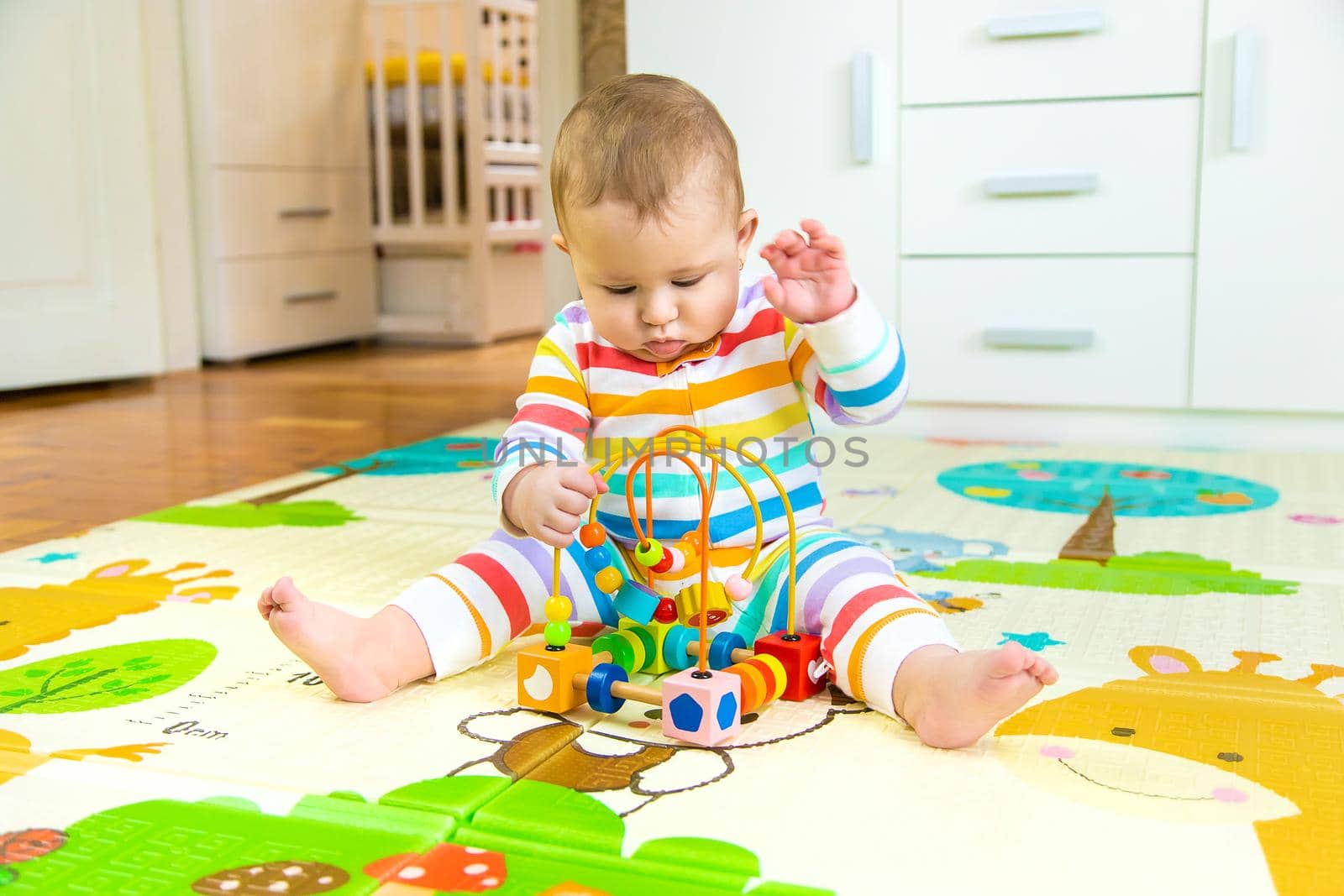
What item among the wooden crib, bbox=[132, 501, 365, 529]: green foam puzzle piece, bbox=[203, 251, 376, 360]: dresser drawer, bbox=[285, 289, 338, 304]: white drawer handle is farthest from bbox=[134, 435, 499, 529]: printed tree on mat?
the wooden crib

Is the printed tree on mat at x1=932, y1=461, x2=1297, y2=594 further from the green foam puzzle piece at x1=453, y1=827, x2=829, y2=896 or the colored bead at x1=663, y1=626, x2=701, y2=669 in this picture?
the green foam puzzle piece at x1=453, y1=827, x2=829, y2=896

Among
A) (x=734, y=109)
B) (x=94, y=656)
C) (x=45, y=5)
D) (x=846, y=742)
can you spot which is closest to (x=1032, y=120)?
(x=734, y=109)

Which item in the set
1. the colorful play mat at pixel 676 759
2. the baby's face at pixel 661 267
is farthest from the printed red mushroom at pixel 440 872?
the baby's face at pixel 661 267

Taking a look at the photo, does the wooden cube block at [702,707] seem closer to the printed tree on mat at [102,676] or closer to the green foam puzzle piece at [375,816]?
the green foam puzzle piece at [375,816]

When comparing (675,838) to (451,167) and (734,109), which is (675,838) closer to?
(734,109)

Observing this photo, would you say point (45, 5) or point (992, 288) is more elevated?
point (45, 5)

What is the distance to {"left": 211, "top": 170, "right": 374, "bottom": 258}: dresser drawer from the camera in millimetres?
3082

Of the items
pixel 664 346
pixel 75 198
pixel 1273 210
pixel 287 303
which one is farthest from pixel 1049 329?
pixel 287 303

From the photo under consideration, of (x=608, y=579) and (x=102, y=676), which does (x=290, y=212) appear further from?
(x=608, y=579)

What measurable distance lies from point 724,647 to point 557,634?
0.12 metres

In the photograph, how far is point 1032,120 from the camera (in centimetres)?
183

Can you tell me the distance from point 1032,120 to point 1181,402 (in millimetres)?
454

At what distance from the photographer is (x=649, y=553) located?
0.84 metres

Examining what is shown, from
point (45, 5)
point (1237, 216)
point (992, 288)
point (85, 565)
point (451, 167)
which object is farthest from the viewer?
point (451, 167)
